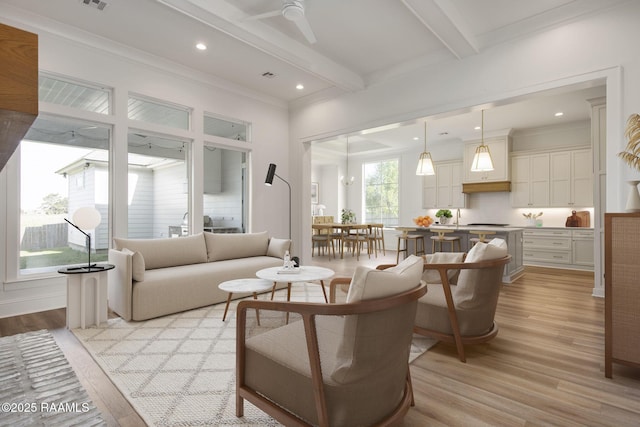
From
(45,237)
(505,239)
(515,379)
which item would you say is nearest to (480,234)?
(505,239)

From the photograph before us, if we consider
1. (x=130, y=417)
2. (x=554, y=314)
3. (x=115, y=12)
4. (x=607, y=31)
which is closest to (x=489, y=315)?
(x=554, y=314)

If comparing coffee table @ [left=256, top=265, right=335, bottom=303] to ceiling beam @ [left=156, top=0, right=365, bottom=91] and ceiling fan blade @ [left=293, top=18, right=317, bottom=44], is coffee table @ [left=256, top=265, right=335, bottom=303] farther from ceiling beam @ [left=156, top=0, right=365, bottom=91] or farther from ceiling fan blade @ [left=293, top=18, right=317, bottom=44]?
ceiling beam @ [left=156, top=0, right=365, bottom=91]

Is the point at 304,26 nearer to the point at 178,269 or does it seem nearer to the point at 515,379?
the point at 178,269

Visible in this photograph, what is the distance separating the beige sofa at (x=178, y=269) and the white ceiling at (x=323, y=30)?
2392 mm

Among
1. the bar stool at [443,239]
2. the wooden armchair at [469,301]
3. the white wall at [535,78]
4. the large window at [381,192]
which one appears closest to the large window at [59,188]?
the white wall at [535,78]

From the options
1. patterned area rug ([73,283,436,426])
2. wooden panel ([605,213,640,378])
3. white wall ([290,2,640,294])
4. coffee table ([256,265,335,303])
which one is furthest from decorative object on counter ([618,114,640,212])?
coffee table ([256,265,335,303])

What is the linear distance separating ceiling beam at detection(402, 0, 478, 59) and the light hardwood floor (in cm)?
299

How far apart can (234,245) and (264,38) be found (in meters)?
2.63

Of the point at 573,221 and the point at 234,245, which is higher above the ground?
the point at 573,221

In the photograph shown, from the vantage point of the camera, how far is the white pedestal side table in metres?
3.10

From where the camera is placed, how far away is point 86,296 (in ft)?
10.4

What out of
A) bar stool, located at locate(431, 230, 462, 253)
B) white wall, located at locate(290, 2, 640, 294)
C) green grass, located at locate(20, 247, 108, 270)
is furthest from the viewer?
bar stool, located at locate(431, 230, 462, 253)

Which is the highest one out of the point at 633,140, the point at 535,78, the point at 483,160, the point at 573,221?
the point at 535,78

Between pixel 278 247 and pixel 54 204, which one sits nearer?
pixel 54 204
